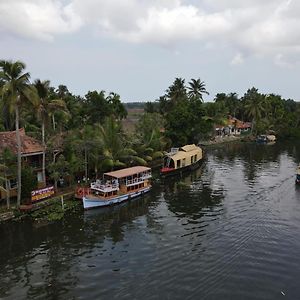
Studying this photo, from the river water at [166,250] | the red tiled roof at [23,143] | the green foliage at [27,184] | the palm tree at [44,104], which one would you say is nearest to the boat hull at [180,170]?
the river water at [166,250]

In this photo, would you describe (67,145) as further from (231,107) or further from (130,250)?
(231,107)

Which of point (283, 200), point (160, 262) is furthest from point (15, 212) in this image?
point (283, 200)

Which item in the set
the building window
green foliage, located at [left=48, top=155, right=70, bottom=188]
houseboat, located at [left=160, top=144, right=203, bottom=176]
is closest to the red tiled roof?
the building window

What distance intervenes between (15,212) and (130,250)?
1588 cm

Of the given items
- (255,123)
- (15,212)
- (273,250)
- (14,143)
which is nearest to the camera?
(273,250)

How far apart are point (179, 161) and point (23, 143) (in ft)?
95.4

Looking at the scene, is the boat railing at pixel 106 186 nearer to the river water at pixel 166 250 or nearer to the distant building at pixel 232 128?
the river water at pixel 166 250

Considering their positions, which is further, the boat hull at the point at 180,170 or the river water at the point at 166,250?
the boat hull at the point at 180,170

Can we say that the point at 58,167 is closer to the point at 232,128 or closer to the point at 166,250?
the point at 166,250

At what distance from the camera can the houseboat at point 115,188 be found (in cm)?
4516

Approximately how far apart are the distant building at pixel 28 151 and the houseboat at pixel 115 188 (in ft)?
21.3

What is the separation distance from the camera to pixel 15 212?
40.8 metres

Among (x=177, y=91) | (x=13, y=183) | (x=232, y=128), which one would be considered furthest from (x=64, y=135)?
(x=232, y=128)

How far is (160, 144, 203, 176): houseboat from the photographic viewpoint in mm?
→ 65344
